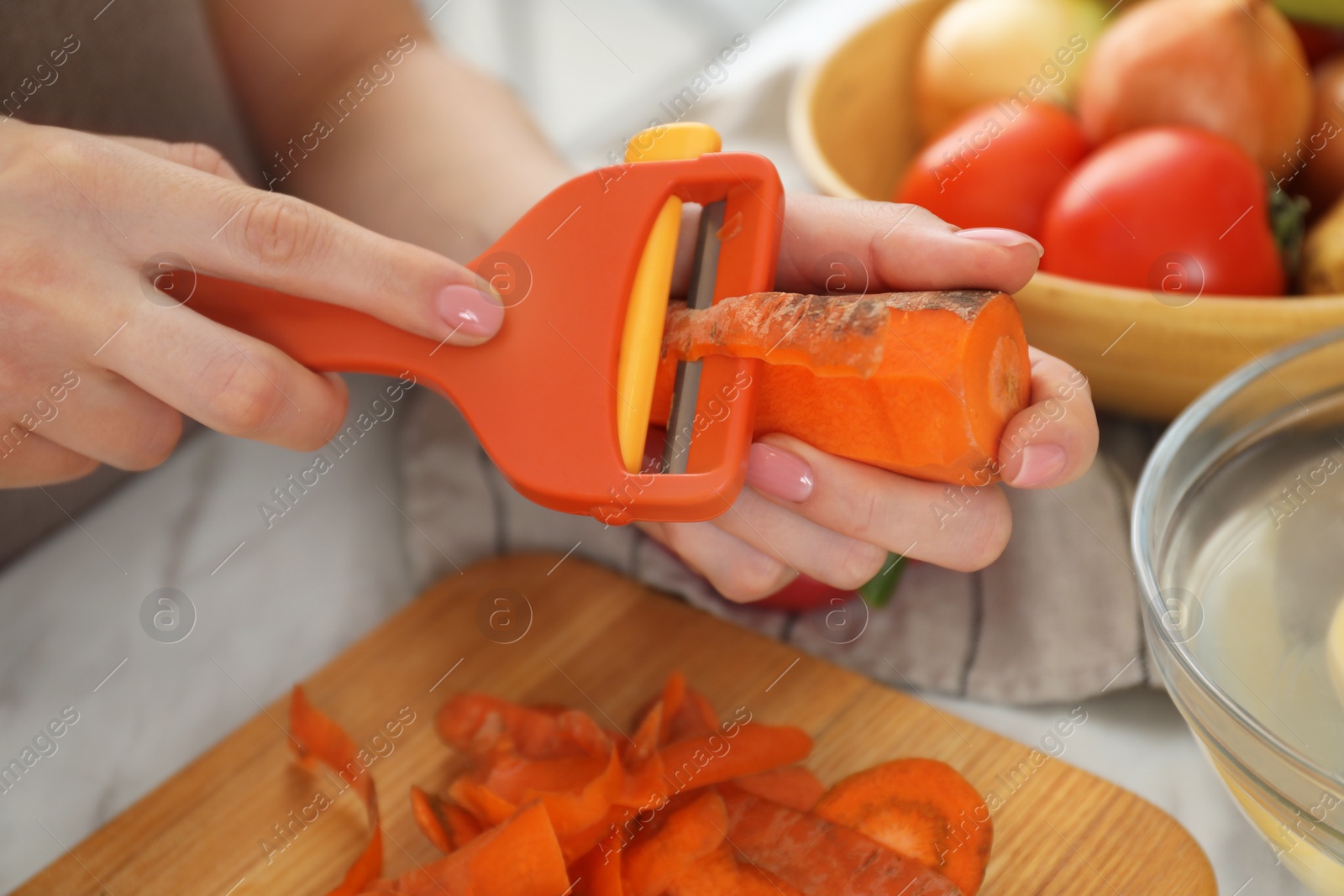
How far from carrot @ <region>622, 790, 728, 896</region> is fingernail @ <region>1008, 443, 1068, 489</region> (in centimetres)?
27

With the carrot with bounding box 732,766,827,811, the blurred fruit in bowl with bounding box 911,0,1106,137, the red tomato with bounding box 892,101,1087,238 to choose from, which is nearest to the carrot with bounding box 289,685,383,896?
the carrot with bounding box 732,766,827,811

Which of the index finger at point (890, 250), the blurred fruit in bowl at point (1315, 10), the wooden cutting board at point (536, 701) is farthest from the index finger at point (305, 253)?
the blurred fruit in bowl at point (1315, 10)

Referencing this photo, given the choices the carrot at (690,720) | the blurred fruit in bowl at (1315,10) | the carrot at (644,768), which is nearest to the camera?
the carrot at (644,768)

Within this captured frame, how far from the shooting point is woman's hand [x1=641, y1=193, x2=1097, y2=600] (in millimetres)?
605

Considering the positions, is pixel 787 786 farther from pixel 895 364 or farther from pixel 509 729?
pixel 895 364

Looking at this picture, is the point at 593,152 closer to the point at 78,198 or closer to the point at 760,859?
the point at 78,198

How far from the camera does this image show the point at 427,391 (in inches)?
41.9

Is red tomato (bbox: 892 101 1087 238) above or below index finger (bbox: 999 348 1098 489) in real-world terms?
below

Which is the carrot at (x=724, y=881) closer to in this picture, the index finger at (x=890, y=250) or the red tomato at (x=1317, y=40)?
the index finger at (x=890, y=250)

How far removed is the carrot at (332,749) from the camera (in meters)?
0.72

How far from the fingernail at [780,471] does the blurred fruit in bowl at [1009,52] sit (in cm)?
55

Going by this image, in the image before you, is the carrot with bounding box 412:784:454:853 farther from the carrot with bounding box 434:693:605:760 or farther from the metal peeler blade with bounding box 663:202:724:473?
the metal peeler blade with bounding box 663:202:724:473

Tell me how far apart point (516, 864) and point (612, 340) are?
310 mm

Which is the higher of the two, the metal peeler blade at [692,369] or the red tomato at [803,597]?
the metal peeler blade at [692,369]
